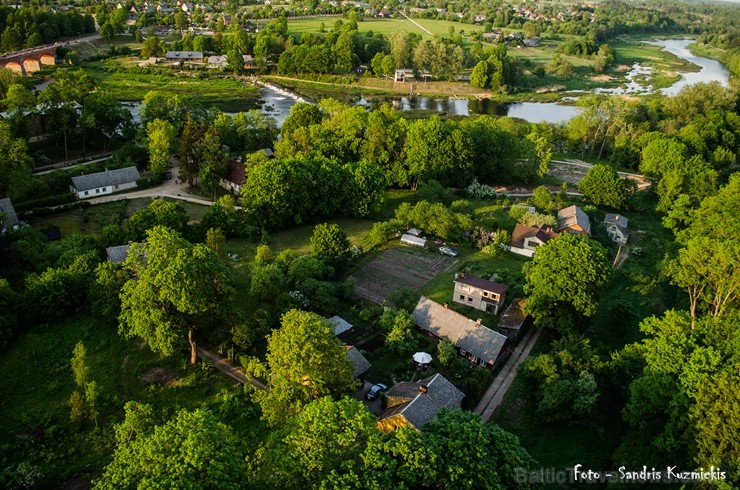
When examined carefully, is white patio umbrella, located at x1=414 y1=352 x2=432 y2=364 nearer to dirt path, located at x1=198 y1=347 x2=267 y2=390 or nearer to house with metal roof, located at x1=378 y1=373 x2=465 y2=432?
house with metal roof, located at x1=378 y1=373 x2=465 y2=432

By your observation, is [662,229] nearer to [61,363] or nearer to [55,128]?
[61,363]

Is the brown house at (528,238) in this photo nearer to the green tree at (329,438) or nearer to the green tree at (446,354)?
the green tree at (446,354)

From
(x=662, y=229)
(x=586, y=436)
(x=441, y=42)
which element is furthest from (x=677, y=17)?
(x=586, y=436)

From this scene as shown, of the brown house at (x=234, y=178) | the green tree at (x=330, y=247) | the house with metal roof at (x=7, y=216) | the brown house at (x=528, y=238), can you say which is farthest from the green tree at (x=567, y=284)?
the house with metal roof at (x=7, y=216)

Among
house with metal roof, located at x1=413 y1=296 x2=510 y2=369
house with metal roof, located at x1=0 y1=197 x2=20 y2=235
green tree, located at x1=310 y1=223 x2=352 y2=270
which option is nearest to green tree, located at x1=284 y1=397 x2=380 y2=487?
house with metal roof, located at x1=413 y1=296 x2=510 y2=369

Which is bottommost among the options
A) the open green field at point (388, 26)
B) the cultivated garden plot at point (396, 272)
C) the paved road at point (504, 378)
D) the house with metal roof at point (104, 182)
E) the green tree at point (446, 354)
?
the paved road at point (504, 378)

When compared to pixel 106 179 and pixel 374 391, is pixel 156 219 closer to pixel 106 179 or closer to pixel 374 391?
pixel 106 179
